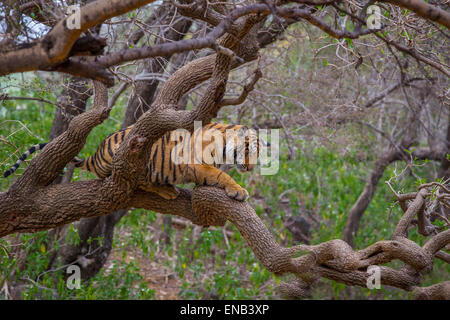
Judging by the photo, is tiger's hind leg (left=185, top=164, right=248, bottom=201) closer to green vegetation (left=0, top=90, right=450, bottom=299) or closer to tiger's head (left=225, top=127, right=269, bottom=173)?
tiger's head (left=225, top=127, right=269, bottom=173)

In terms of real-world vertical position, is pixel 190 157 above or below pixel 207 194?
above

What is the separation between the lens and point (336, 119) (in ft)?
25.4

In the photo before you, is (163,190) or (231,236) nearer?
(163,190)

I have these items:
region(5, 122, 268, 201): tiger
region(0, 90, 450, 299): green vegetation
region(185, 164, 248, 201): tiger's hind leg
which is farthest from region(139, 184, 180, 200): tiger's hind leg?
region(0, 90, 450, 299): green vegetation

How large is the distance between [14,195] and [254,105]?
14.9 ft

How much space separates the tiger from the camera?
4.29m

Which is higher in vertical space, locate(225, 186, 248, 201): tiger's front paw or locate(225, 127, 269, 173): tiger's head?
locate(225, 127, 269, 173): tiger's head

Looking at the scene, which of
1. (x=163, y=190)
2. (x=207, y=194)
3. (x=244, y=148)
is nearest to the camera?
(x=207, y=194)

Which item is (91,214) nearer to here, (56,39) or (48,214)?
(48,214)

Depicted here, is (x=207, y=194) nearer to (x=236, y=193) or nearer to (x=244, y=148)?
(x=236, y=193)

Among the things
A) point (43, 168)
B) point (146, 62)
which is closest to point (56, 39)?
point (43, 168)

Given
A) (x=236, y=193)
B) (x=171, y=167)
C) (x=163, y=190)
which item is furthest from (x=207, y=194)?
(x=171, y=167)

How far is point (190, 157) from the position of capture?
176 inches

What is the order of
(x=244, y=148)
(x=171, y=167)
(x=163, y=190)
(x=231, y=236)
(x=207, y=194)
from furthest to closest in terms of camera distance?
(x=231, y=236) < (x=244, y=148) < (x=171, y=167) < (x=163, y=190) < (x=207, y=194)
